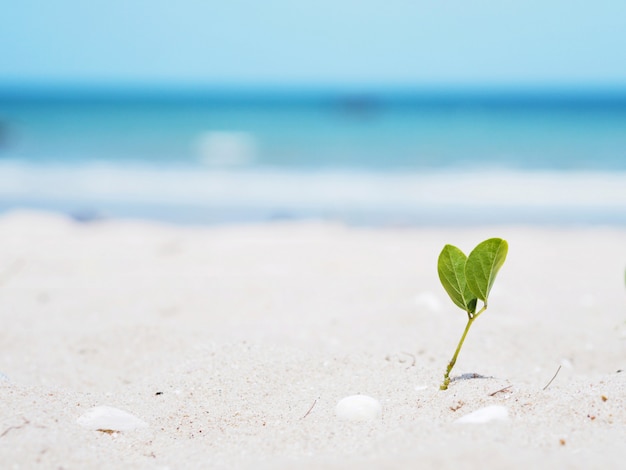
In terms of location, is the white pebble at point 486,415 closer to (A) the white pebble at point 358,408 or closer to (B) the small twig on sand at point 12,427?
(A) the white pebble at point 358,408

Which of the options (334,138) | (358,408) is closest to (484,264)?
(358,408)

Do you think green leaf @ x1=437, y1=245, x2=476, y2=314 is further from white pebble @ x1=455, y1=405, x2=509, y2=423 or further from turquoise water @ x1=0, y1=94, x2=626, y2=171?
turquoise water @ x1=0, y1=94, x2=626, y2=171


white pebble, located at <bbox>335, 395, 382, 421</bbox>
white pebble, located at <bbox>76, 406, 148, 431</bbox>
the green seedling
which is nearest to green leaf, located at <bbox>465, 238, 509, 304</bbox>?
the green seedling

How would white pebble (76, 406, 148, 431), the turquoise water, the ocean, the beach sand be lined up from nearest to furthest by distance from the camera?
the beach sand
white pebble (76, 406, 148, 431)
the ocean
the turquoise water

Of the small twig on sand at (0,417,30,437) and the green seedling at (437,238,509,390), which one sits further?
the green seedling at (437,238,509,390)

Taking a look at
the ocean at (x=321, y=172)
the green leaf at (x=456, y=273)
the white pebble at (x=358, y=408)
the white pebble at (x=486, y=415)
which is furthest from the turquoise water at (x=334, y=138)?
the white pebble at (x=486, y=415)

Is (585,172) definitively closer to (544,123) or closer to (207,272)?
(207,272)

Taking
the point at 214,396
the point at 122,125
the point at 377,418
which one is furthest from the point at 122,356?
the point at 122,125
